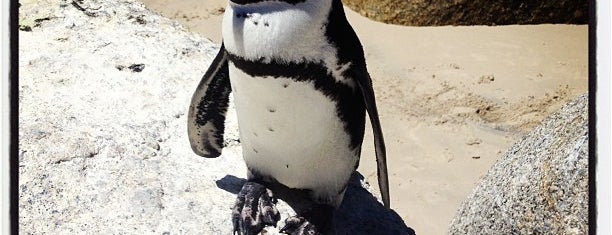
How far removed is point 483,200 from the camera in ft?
5.75

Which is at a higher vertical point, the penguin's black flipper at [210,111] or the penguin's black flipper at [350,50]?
the penguin's black flipper at [350,50]

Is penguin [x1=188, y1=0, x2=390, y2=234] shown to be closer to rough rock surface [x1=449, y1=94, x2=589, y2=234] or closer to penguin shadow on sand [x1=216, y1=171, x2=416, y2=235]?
penguin shadow on sand [x1=216, y1=171, x2=416, y2=235]

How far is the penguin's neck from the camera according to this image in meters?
1.42

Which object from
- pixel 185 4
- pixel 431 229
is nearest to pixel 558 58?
pixel 431 229

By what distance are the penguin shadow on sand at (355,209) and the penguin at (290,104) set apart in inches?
1.0

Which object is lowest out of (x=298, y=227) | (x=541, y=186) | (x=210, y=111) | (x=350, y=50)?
(x=298, y=227)

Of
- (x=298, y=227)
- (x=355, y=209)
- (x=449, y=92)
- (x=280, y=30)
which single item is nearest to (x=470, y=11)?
(x=449, y=92)

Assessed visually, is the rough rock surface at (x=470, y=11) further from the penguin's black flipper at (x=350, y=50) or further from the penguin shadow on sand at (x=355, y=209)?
the penguin's black flipper at (x=350, y=50)

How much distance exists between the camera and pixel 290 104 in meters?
1.51

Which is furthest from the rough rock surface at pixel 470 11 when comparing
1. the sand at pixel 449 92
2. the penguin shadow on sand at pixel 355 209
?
the penguin shadow on sand at pixel 355 209

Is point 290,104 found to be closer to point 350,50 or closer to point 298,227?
Answer: point 350,50

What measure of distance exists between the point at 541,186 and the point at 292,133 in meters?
0.50

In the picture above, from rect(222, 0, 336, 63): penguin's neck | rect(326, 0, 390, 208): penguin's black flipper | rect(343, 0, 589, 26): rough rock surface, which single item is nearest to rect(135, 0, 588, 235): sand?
rect(343, 0, 589, 26): rough rock surface

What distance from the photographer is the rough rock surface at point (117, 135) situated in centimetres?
166
